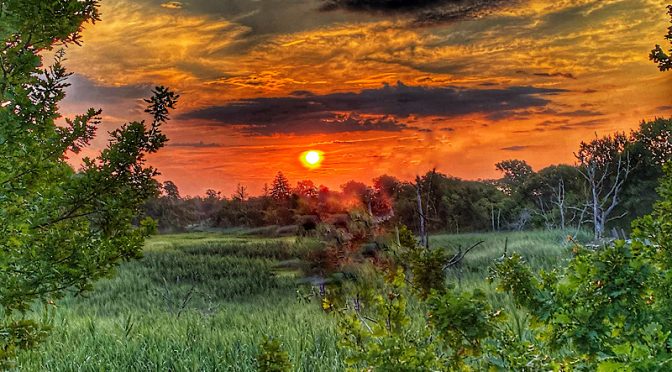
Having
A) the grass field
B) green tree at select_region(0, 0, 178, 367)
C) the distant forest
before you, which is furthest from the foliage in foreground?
the distant forest

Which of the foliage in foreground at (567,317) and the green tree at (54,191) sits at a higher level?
the green tree at (54,191)

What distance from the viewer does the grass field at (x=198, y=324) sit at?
7.33 metres

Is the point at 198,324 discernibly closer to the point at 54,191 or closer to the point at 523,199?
the point at 54,191

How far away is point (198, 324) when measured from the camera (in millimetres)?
9133

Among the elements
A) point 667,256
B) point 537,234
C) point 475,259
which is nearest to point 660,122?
point 537,234

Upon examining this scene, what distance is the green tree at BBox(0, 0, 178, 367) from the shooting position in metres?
4.57

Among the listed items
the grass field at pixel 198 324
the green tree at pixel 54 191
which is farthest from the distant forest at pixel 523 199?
the green tree at pixel 54 191

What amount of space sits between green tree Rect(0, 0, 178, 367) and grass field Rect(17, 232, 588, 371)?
74 cm

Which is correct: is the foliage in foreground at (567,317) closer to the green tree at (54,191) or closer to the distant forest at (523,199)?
the green tree at (54,191)

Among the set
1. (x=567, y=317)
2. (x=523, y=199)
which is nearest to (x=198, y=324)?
(x=567, y=317)

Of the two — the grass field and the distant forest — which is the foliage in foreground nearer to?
the grass field

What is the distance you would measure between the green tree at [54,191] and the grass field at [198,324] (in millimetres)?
741

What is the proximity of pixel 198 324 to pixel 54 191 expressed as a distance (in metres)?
5.11

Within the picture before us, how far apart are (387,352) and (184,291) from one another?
14104mm
